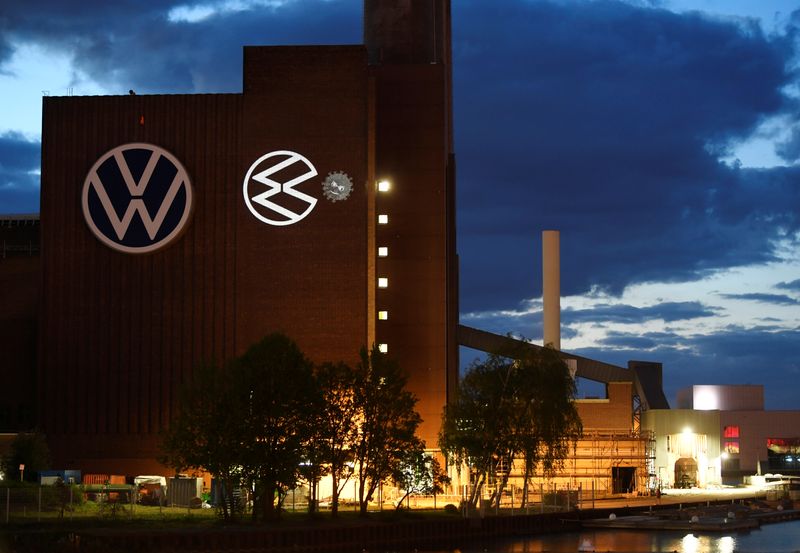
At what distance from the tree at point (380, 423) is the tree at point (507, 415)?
5234mm

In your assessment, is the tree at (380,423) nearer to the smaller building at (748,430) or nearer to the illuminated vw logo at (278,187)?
the illuminated vw logo at (278,187)

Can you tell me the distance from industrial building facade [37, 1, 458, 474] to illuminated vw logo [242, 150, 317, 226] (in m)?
0.10

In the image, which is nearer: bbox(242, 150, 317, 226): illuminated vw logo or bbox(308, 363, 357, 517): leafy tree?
bbox(308, 363, 357, 517): leafy tree

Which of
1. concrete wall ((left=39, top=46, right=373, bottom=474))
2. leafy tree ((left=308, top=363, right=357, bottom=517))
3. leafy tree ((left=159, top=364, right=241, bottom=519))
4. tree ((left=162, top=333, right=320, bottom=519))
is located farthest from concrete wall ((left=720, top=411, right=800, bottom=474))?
leafy tree ((left=159, top=364, right=241, bottom=519))

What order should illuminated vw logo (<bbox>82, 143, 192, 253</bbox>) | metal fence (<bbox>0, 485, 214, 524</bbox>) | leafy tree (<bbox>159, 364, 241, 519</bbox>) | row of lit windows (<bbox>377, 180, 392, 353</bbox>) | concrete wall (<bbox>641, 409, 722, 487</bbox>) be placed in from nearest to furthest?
metal fence (<bbox>0, 485, 214, 524</bbox>)
leafy tree (<bbox>159, 364, 241, 519</bbox>)
illuminated vw logo (<bbox>82, 143, 192, 253</bbox>)
row of lit windows (<bbox>377, 180, 392, 353</bbox>)
concrete wall (<bbox>641, 409, 722, 487</bbox>)

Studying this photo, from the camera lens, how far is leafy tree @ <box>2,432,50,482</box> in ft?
266

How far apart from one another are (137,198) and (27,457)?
19.7m

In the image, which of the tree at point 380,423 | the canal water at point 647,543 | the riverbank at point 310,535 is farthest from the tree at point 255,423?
the canal water at point 647,543

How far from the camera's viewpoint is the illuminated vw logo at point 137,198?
90.1 meters

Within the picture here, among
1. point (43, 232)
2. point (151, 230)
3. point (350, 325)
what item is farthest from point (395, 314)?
point (43, 232)

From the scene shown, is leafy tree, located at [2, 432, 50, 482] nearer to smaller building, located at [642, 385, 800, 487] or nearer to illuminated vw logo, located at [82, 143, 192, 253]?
illuminated vw logo, located at [82, 143, 192, 253]

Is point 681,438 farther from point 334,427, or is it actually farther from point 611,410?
point 334,427

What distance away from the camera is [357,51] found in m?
91.1

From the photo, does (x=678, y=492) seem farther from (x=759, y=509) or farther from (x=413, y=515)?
(x=413, y=515)
